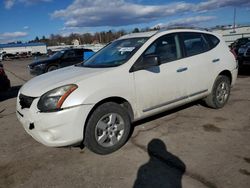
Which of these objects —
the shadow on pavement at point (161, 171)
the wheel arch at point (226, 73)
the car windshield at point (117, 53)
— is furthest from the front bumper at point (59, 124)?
the wheel arch at point (226, 73)

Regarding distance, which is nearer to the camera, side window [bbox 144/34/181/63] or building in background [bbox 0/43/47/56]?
side window [bbox 144/34/181/63]

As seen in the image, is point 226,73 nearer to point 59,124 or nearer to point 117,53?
point 117,53

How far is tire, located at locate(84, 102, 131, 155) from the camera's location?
11.8ft

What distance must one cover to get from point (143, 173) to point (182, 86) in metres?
1.96

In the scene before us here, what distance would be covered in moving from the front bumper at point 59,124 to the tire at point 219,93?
298 cm

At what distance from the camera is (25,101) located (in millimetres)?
3734

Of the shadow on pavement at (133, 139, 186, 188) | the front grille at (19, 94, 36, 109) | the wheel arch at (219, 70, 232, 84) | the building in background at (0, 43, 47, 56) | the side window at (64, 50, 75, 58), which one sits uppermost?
the building in background at (0, 43, 47, 56)

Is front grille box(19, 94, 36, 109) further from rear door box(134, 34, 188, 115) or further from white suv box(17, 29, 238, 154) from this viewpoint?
rear door box(134, 34, 188, 115)

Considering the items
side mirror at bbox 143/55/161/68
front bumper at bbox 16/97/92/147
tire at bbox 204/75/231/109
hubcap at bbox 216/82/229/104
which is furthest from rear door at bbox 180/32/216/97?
front bumper at bbox 16/97/92/147

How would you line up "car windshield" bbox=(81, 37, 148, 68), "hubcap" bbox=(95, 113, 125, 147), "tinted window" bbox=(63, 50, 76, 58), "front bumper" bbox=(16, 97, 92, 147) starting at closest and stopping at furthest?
1. "front bumper" bbox=(16, 97, 92, 147)
2. "hubcap" bbox=(95, 113, 125, 147)
3. "car windshield" bbox=(81, 37, 148, 68)
4. "tinted window" bbox=(63, 50, 76, 58)

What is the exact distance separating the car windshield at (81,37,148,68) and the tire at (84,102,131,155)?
778 mm

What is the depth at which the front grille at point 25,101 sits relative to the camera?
11.9 feet

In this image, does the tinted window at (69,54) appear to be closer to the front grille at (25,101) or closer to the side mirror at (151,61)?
the front grille at (25,101)

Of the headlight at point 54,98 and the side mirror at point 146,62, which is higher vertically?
the side mirror at point 146,62
